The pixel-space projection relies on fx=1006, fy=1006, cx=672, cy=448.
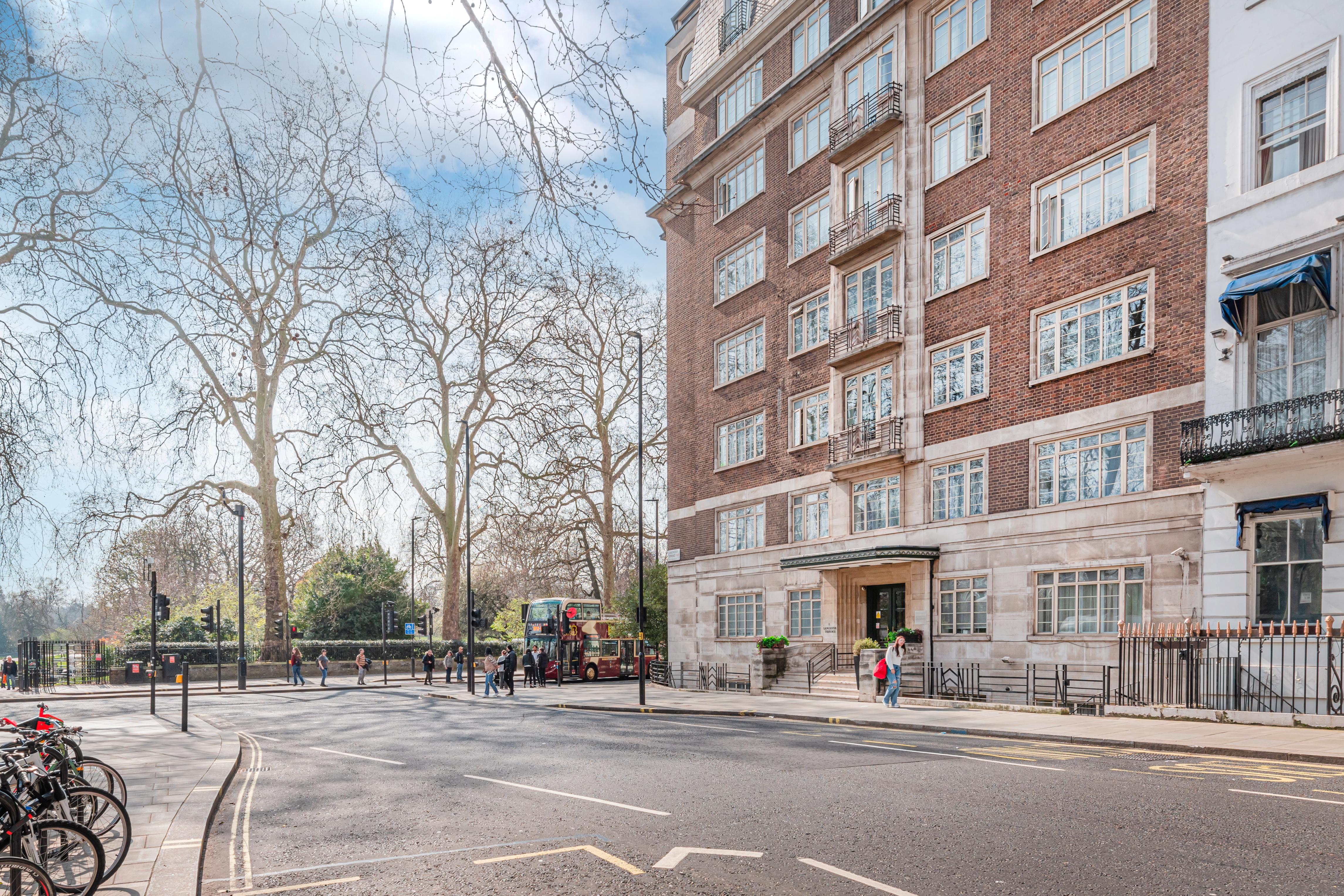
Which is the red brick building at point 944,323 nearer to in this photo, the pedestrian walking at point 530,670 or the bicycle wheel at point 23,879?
the pedestrian walking at point 530,670

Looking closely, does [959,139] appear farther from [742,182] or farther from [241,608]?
[241,608]

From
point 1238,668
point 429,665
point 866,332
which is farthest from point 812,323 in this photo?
point 429,665

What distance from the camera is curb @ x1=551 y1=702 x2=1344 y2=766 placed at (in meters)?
13.5

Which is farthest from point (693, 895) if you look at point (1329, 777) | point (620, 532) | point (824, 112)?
point (620, 532)

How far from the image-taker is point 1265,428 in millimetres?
19781

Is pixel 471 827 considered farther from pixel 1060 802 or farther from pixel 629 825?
pixel 1060 802

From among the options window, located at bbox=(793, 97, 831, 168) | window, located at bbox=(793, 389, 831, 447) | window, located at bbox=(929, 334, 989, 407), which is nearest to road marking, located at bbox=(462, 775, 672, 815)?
window, located at bbox=(929, 334, 989, 407)

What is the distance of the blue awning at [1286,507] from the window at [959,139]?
12.5 metres

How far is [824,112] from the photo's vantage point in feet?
114

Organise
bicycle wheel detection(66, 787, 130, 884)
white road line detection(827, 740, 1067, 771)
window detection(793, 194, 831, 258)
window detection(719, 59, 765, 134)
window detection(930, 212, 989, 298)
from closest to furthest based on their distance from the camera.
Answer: bicycle wheel detection(66, 787, 130, 884), white road line detection(827, 740, 1067, 771), window detection(930, 212, 989, 298), window detection(793, 194, 831, 258), window detection(719, 59, 765, 134)

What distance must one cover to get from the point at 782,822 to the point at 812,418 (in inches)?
1047

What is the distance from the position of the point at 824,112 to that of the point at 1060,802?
29.4m

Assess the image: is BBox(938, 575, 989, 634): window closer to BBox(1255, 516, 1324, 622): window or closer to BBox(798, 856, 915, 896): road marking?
BBox(1255, 516, 1324, 622): window

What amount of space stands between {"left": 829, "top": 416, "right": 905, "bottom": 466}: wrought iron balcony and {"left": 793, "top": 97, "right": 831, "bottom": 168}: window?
9.79 metres
